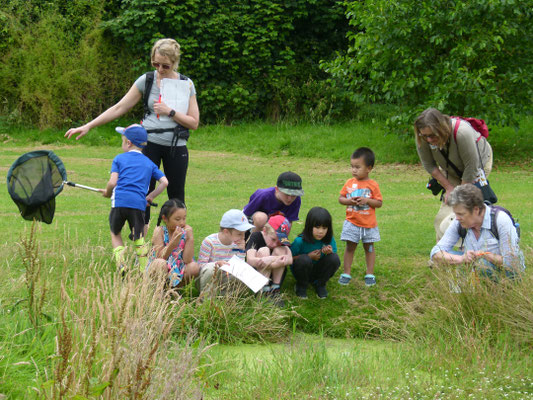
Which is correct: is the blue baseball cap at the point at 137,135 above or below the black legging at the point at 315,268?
above

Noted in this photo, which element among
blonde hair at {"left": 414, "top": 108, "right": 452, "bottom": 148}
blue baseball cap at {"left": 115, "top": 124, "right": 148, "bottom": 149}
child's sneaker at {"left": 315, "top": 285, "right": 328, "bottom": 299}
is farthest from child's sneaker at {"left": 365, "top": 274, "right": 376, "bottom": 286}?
blue baseball cap at {"left": 115, "top": 124, "right": 148, "bottom": 149}

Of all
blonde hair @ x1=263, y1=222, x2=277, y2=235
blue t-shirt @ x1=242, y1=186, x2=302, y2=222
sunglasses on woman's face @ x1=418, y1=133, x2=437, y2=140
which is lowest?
blonde hair @ x1=263, y1=222, x2=277, y2=235

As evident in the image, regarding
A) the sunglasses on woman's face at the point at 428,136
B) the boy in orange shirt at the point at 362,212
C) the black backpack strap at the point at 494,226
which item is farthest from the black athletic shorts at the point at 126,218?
the black backpack strap at the point at 494,226

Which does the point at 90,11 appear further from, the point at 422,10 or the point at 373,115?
the point at 422,10

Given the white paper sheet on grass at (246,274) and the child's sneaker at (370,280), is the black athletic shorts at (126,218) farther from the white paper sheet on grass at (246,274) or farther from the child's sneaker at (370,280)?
the child's sneaker at (370,280)

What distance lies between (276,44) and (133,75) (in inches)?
153

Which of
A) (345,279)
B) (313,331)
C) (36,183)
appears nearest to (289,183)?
(345,279)

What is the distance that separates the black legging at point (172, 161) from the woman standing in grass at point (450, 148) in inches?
86.5

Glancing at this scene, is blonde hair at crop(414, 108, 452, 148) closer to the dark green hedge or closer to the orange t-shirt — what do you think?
the orange t-shirt

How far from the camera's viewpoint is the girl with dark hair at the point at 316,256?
615 cm

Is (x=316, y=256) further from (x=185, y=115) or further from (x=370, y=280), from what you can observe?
(x=185, y=115)

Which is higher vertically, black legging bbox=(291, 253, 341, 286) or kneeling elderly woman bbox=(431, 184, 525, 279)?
kneeling elderly woman bbox=(431, 184, 525, 279)

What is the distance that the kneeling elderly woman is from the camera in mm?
5191

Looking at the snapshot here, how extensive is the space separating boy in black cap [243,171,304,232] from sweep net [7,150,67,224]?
1.69 meters
